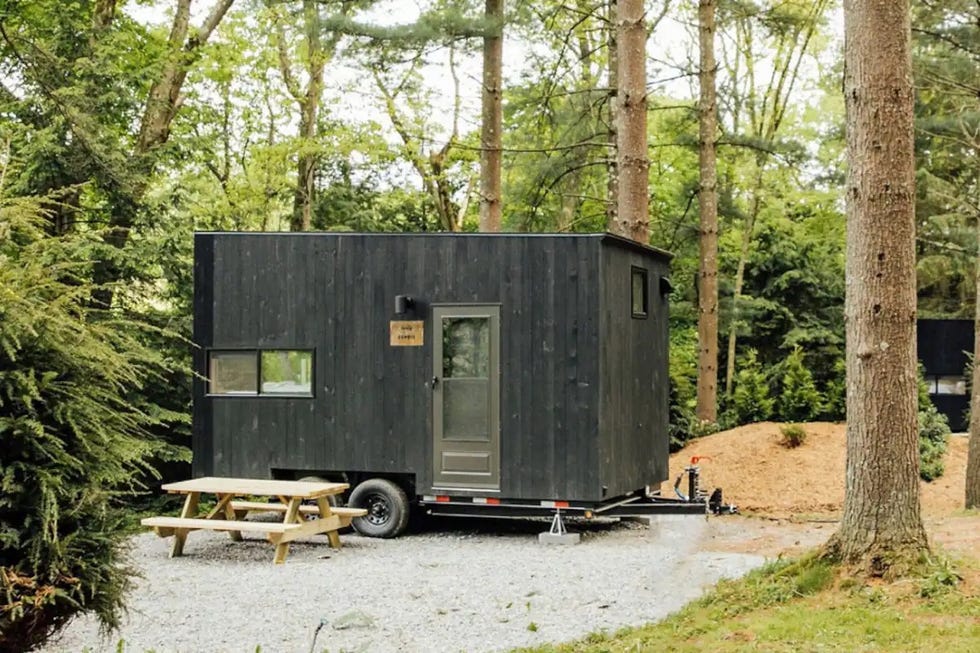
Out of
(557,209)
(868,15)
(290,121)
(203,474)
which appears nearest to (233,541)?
(203,474)

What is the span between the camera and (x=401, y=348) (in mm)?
10477

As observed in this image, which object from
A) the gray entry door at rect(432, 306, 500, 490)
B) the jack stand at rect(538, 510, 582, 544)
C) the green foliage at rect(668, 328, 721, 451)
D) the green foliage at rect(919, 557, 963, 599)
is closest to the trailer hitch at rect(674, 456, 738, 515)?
the jack stand at rect(538, 510, 582, 544)

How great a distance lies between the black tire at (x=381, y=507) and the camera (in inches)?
404

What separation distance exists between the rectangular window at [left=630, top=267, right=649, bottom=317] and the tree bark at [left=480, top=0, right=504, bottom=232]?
4.58 meters

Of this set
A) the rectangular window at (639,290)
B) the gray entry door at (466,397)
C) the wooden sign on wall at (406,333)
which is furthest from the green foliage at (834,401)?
the wooden sign on wall at (406,333)

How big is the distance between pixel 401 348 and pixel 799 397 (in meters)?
8.55

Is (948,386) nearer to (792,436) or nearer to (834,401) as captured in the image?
(834,401)

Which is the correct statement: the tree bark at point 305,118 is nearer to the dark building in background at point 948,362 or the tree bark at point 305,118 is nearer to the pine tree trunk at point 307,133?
the pine tree trunk at point 307,133

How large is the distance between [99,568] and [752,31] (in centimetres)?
2093

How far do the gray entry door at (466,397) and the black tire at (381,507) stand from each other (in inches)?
16.1

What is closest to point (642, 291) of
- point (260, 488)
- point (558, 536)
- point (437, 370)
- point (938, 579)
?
point (437, 370)

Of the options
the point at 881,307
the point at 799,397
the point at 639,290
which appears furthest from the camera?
the point at 799,397

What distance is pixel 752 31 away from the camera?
75.7 ft

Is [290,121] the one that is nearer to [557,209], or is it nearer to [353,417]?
[557,209]
